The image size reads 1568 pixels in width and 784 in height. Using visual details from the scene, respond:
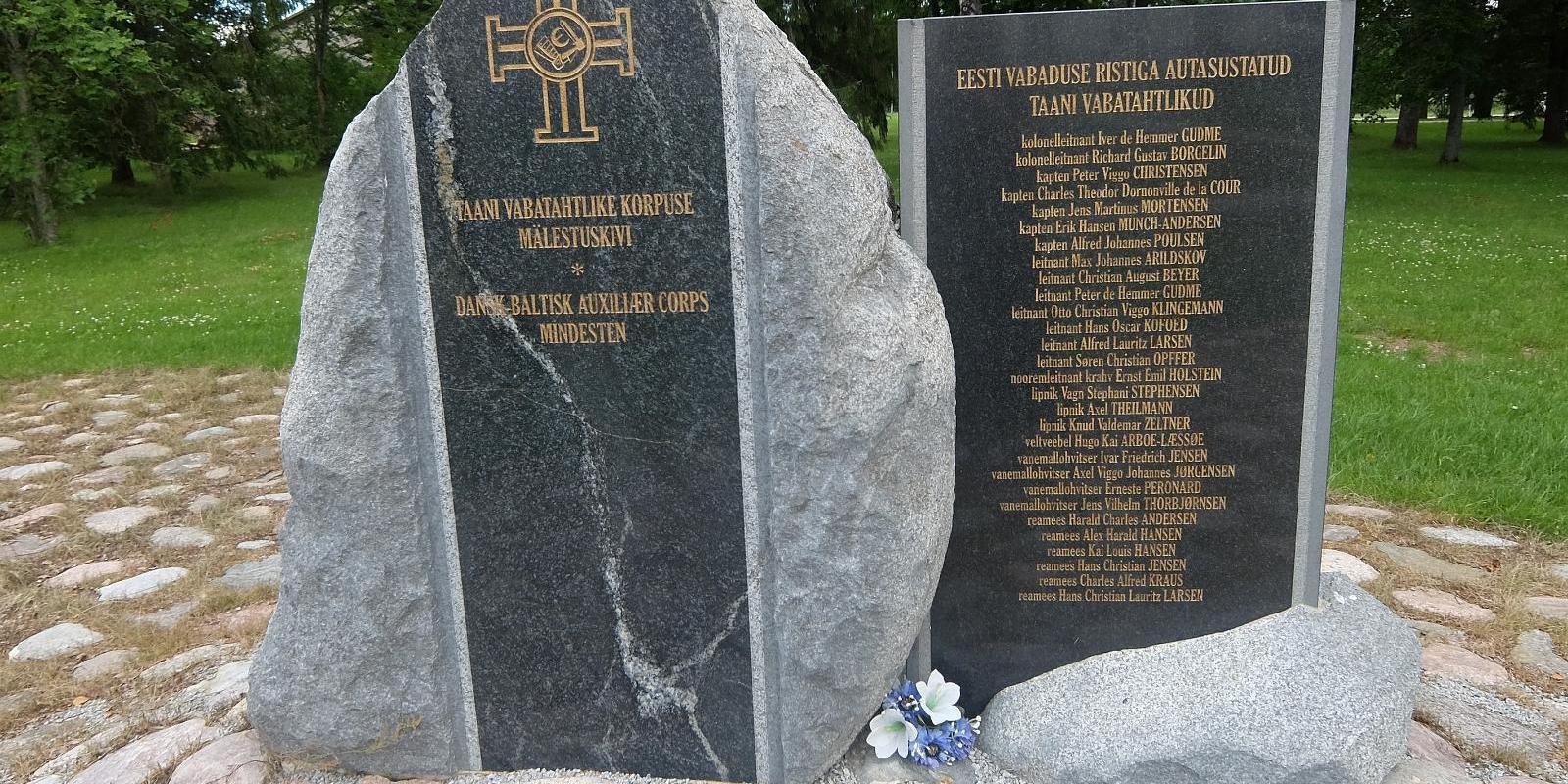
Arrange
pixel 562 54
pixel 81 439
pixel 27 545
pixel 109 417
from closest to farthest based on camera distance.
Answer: pixel 562 54 → pixel 27 545 → pixel 81 439 → pixel 109 417

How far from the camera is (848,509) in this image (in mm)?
2850

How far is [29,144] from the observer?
14.1m

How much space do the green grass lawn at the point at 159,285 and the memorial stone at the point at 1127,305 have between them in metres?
6.36

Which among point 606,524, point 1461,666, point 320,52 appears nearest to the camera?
point 606,524

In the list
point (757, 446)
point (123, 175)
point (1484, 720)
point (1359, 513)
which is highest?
point (123, 175)

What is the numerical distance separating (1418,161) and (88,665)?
2369 centimetres

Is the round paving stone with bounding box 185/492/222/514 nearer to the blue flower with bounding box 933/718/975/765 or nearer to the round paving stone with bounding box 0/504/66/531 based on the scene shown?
the round paving stone with bounding box 0/504/66/531

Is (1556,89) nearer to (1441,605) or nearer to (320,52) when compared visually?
(1441,605)

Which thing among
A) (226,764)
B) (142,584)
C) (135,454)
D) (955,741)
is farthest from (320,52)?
(955,741)

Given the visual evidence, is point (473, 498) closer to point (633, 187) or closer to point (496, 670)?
point (496, 670)

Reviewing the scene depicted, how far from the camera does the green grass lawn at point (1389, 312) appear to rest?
218 inches

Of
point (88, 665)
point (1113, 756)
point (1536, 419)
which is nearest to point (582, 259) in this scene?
point (1113, 756)

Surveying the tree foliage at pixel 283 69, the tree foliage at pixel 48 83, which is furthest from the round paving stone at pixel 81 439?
the tree foliage at pixel 48 83

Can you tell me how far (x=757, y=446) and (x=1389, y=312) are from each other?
25.2 feet
